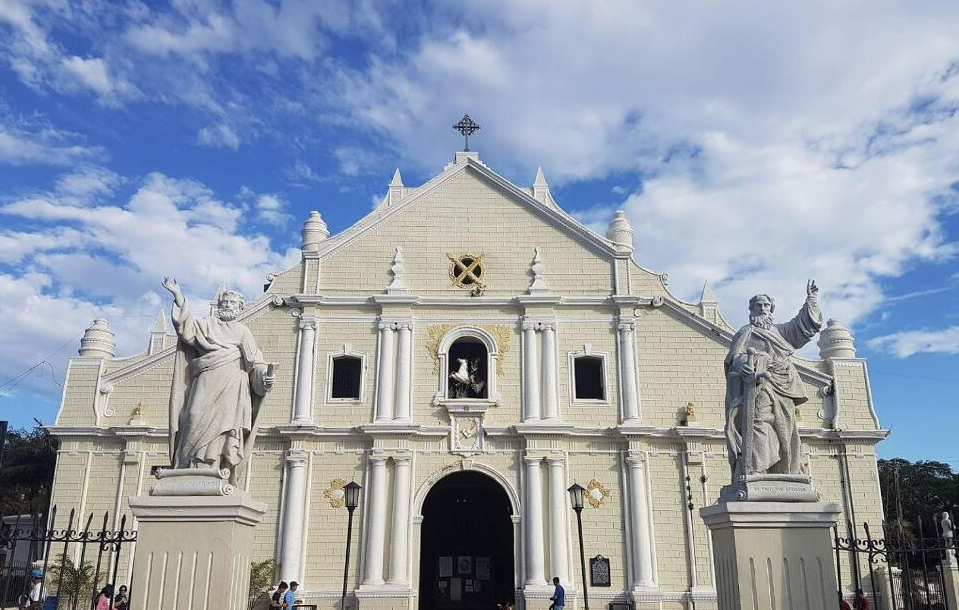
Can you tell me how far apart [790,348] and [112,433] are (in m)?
18.4

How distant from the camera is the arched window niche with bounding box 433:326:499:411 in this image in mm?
20953

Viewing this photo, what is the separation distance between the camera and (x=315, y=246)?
2270 cm

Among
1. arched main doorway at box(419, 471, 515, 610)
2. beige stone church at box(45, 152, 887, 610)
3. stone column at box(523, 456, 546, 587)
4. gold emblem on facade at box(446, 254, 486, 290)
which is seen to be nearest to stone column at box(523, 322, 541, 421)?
beige stone church at box(45, 152, 887, 610)

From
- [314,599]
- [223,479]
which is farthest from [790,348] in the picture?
[314,599]

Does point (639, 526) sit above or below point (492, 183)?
below

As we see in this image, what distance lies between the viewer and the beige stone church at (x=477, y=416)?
64.3 ft

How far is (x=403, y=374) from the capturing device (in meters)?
21.0

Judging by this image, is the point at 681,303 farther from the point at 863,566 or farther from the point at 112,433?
the point at 112,433

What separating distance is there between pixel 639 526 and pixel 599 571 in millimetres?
1515

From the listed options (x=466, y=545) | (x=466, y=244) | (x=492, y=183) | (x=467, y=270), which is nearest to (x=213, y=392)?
(x=467, y=270)

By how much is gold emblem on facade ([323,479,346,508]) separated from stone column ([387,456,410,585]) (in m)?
1.38

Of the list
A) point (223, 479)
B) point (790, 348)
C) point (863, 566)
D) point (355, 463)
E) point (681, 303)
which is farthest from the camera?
point (681, 303)

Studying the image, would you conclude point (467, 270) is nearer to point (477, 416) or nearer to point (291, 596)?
point (477, 416)

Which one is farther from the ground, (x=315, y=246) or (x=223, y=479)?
(x=315, y=246)
